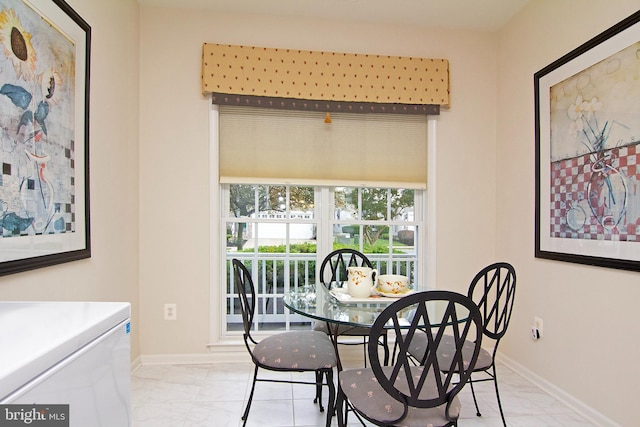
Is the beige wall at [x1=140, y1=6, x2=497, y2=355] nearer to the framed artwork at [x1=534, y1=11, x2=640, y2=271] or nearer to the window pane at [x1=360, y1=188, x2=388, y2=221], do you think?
the window pane at [x1=360, y1=188, x2=388, y2=221]

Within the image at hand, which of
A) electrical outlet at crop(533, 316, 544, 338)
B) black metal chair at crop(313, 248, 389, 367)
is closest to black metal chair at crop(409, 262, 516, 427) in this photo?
black metal chair at crop(313, 248, 389, 367)

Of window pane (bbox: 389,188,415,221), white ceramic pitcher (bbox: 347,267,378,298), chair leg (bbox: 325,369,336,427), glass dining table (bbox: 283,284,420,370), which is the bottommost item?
chair leg (bbox: 325,369,336,427)

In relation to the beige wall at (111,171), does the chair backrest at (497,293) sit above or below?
below

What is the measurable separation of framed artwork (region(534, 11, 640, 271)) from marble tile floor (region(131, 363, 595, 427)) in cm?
95

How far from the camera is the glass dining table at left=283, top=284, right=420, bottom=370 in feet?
5.15

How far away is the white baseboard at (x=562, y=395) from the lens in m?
1.93

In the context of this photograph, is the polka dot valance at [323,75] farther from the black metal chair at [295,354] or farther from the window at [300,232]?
the black metal chair at [295,354]

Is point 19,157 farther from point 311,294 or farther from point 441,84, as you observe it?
point 441,84

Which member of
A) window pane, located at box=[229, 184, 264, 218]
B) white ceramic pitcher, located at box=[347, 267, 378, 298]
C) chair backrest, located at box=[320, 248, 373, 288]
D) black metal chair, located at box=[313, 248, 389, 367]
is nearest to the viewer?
white ceramic pitcher, located at box=[347, 267, 378, 298]

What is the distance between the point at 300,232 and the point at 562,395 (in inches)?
83.8

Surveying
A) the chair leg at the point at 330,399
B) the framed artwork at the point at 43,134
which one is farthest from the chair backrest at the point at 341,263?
the framed artwork at the point at 43,134

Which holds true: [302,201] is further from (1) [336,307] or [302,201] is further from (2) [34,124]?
(2) [34,124]

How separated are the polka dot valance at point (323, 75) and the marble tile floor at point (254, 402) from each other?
84.8 inches

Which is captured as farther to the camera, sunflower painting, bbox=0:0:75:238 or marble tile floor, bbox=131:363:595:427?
marble tile floor, bbox=131:363:595:427
